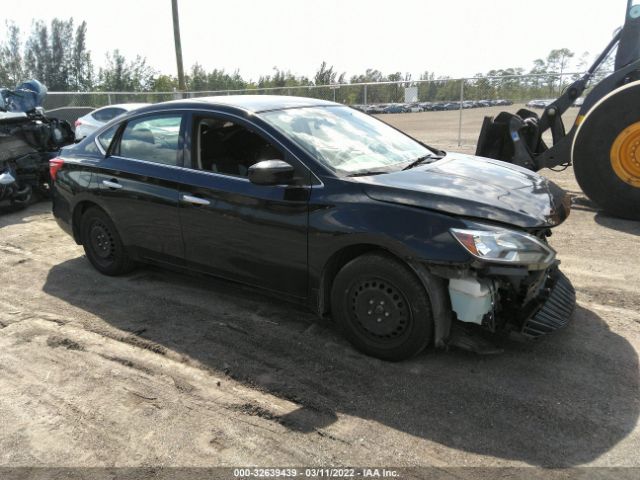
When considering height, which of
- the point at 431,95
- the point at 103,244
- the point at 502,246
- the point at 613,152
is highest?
the point at 431,95

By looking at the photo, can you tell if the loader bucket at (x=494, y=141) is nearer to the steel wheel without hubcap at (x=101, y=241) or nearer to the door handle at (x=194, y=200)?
the door handle at (x=194, y=200)

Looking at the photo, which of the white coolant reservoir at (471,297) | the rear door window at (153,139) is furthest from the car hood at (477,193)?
the rear door window at (153,139)

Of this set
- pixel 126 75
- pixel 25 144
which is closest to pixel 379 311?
pixel 25 144

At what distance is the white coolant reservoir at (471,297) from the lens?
122 inches

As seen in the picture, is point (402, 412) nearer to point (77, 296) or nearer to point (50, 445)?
point (50, 445)

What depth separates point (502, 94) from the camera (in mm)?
16078

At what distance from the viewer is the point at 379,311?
341 cm

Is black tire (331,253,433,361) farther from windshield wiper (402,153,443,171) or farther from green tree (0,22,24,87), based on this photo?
green tree (0,22,24,87)

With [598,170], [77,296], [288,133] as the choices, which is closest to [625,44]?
[598,170]

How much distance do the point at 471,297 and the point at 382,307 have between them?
580mm

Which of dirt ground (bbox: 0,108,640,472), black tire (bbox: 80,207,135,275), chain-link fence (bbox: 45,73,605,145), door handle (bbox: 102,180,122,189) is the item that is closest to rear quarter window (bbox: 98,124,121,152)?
door handle (bbox: 102,180,122,189)

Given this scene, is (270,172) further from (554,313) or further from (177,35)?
(177,35)

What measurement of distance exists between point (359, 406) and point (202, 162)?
7.74 ft

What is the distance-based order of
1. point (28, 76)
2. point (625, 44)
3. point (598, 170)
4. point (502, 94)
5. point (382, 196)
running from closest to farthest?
point (382, 196) → point (598, 170) → point (625, 44) → point (502, 94) → point (28, 76)
